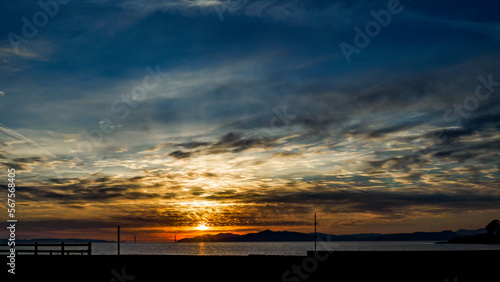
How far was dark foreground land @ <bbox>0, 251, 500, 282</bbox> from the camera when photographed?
23203mm

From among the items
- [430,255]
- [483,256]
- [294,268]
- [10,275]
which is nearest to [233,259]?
[294,268]

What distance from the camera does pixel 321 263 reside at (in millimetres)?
24297

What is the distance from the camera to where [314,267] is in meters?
24.2

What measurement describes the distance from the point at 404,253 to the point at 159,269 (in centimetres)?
1428

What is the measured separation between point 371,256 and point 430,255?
3.17 m

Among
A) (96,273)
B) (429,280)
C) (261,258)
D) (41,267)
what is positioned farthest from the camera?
(41,267)

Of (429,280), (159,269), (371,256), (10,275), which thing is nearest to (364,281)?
(371,256)

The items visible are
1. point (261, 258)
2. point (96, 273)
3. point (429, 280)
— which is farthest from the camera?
point (96, 273)

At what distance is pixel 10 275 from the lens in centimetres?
2973

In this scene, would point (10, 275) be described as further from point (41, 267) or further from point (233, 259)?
point (233, 259)

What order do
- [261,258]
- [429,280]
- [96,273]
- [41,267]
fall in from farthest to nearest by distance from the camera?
[41,267], [96,273], [261,258], [429,280]

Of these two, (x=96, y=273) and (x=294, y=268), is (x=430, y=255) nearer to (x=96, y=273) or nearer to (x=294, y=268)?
(x=294, y=268)

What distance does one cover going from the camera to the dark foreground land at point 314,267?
76.1 ft

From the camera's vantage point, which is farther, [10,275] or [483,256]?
[10,275]
